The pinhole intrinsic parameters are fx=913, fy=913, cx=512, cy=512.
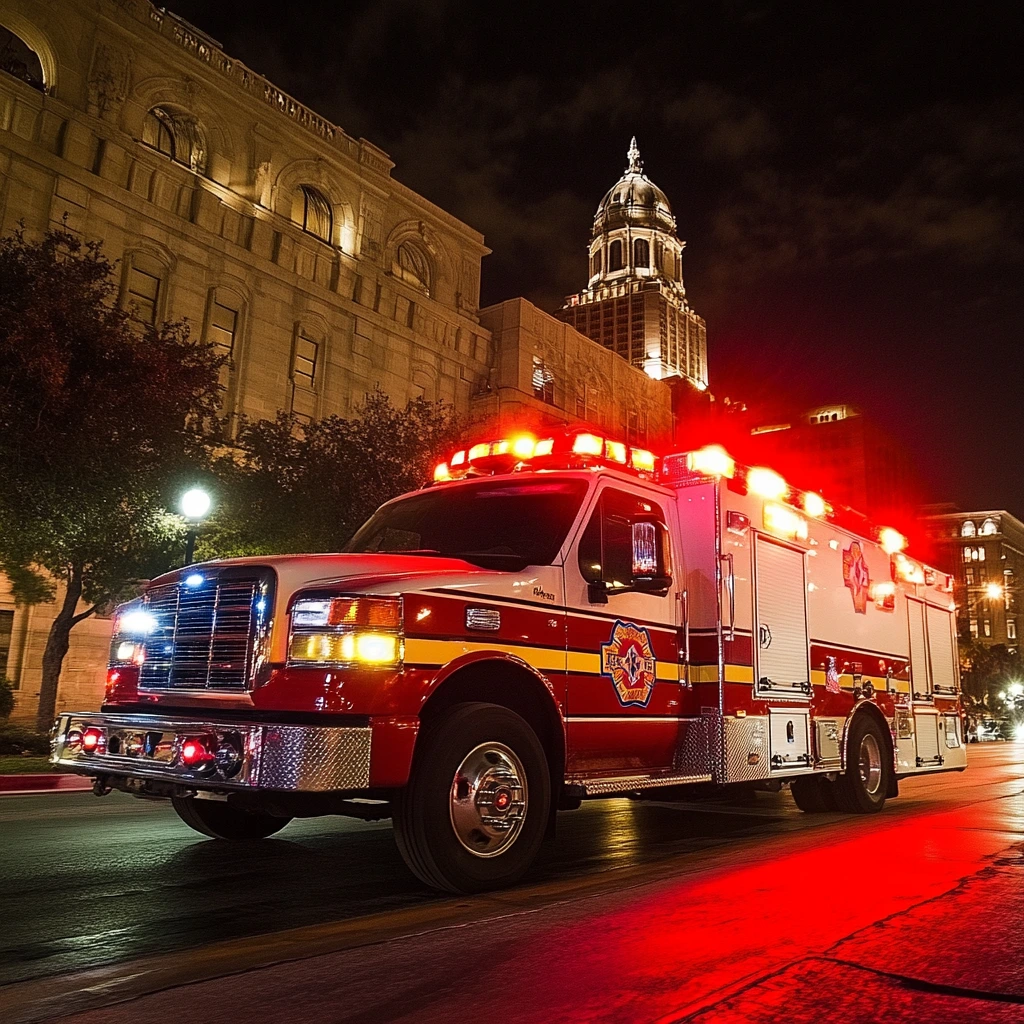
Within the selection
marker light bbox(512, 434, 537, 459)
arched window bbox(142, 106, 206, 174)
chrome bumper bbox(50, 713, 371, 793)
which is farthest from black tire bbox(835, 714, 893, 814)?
arched window bbox(142, 106, 206, 174)

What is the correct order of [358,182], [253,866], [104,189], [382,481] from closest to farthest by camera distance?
[253,866]
[382,481]
[104,189]
[358,182]

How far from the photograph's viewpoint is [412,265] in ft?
141

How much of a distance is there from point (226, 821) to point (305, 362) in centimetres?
3117

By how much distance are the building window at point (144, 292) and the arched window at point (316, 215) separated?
819 centimetres

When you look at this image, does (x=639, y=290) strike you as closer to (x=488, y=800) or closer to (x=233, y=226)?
(x=233, y=226)

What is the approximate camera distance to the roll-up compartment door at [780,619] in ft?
26.4

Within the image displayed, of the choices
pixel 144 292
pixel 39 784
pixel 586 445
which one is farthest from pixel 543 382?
pixel 586 445

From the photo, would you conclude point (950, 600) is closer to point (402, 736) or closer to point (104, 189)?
point (402, 736)

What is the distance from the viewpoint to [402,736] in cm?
495

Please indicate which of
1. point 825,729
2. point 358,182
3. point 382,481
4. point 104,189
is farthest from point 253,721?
point 358,182

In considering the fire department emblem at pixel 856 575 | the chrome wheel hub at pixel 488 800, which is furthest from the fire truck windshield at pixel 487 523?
the fire department emblem at pixel 856 575

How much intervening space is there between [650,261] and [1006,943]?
173 m

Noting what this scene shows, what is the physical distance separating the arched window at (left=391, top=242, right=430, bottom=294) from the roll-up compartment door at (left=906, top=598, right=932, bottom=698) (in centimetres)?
3392

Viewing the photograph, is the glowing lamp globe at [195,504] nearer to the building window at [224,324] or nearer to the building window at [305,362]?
the building window at [224,324]
